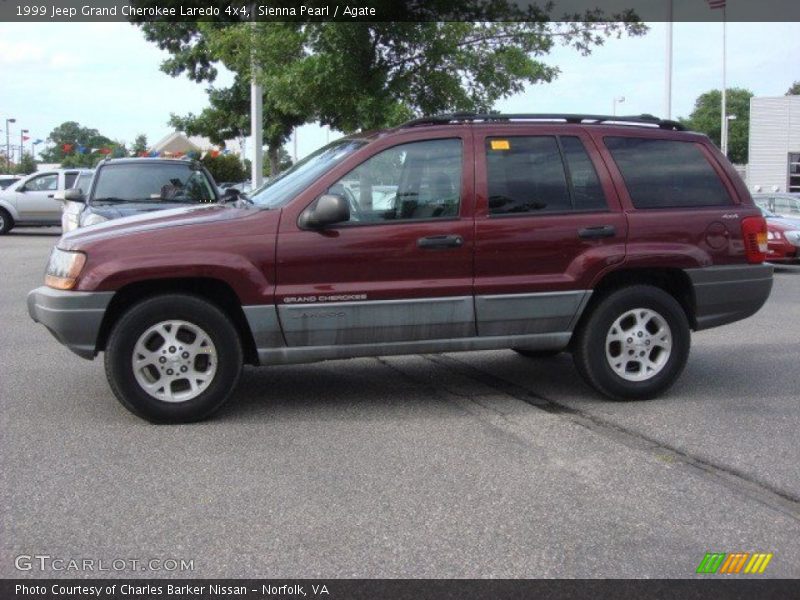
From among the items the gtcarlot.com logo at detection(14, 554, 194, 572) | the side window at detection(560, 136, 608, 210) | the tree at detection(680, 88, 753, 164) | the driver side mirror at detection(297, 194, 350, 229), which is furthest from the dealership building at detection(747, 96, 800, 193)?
the tree at detection(680, 88, 753, 164)

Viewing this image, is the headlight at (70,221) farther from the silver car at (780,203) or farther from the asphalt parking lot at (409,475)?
the silver car at (780,203)

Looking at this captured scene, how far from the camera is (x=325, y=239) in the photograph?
604 cm

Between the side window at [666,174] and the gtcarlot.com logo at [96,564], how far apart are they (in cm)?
414

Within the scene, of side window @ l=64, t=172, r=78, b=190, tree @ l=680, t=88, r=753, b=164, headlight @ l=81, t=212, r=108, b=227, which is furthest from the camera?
tree @ l=680, t=88, r=753, b=164

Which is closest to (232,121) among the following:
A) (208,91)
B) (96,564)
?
(208,91)

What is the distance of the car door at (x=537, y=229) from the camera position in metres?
6.33

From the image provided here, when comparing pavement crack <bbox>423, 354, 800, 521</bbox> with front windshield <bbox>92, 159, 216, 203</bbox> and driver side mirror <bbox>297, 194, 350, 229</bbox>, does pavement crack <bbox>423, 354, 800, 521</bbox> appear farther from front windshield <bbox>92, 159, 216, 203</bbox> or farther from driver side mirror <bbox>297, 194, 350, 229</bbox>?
front windshield <bbox>92, 159, 216, 203</bbox>

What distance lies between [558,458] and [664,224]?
2107 millimetres

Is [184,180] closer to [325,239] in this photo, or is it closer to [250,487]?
[325,239]

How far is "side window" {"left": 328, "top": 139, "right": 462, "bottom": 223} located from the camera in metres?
6.20

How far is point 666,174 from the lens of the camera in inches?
268

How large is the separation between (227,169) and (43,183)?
41.6ft

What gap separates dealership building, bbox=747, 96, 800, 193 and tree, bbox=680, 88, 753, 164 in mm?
56087

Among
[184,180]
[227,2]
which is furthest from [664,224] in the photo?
[227,2]
